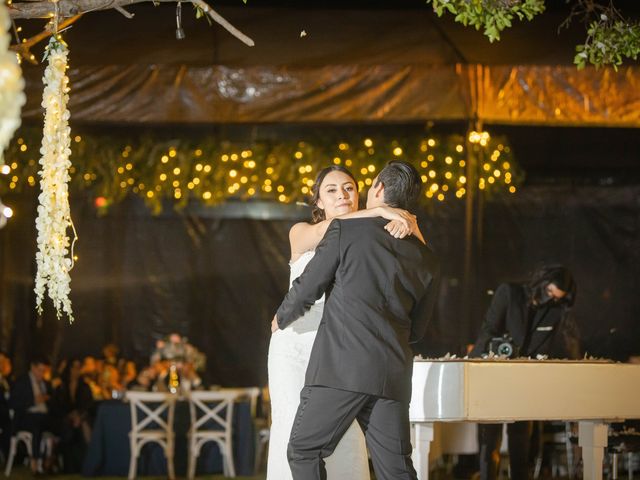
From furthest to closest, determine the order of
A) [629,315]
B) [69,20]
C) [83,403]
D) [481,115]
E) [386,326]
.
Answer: [629,315], [83,403], [481,115], [69,20], [386,326]

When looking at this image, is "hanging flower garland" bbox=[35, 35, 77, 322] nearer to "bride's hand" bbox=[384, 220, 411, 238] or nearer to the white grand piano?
"bride's hand" bbox=[384, 220, 411, 238]

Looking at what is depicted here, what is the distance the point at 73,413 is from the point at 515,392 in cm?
607

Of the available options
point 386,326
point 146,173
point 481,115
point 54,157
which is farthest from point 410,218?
point 146,173

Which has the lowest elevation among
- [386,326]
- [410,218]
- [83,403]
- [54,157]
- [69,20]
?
[83,403]

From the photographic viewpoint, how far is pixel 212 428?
1027 centimetres

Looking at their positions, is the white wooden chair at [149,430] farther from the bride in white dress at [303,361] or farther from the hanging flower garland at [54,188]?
the hanging flower garland at [54,188]

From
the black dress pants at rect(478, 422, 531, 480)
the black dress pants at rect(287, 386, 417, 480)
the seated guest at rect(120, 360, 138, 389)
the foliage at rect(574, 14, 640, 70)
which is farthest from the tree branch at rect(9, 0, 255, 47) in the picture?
the seated guest at rect(120, 360, 138, 389)

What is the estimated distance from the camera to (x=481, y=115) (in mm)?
8734

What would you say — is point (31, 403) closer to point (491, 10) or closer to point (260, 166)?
point (260, 166)

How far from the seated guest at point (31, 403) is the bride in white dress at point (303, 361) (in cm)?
553

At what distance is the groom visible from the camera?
473cm

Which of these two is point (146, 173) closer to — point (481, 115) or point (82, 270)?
point (82, 270)

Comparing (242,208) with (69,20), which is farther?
(242,208)

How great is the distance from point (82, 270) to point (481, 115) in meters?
6.01
